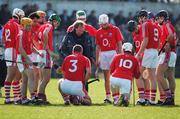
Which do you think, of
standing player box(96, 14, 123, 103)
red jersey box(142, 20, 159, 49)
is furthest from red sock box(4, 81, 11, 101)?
red jersey box(142, 20, 159, 49)

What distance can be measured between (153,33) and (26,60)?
3655mm

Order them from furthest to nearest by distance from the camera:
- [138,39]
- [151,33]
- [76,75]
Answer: [138,39] → [151,33] → [76,75]

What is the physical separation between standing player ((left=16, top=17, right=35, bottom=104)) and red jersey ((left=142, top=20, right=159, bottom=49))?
3.14 meters

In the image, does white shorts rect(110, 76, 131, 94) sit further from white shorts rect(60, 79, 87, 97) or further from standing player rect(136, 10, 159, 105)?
standing player rect(136, 10, 159, 105)

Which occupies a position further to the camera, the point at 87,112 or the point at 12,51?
the point at 12,51

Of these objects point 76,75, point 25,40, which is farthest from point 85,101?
point 25,40

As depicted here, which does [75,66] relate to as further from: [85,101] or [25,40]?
[25,40]

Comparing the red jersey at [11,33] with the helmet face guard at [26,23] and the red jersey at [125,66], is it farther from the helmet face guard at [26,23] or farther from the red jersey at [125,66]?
the red jersey at [125,66]

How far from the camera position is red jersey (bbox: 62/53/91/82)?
26047 mm

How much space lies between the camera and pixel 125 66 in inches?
1017

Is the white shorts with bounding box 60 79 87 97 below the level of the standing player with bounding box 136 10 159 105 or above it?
below

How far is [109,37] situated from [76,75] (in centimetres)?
242

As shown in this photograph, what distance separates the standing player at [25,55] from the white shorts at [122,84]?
2.19 meters

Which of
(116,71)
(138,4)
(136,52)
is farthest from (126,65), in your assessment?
(138,4)
